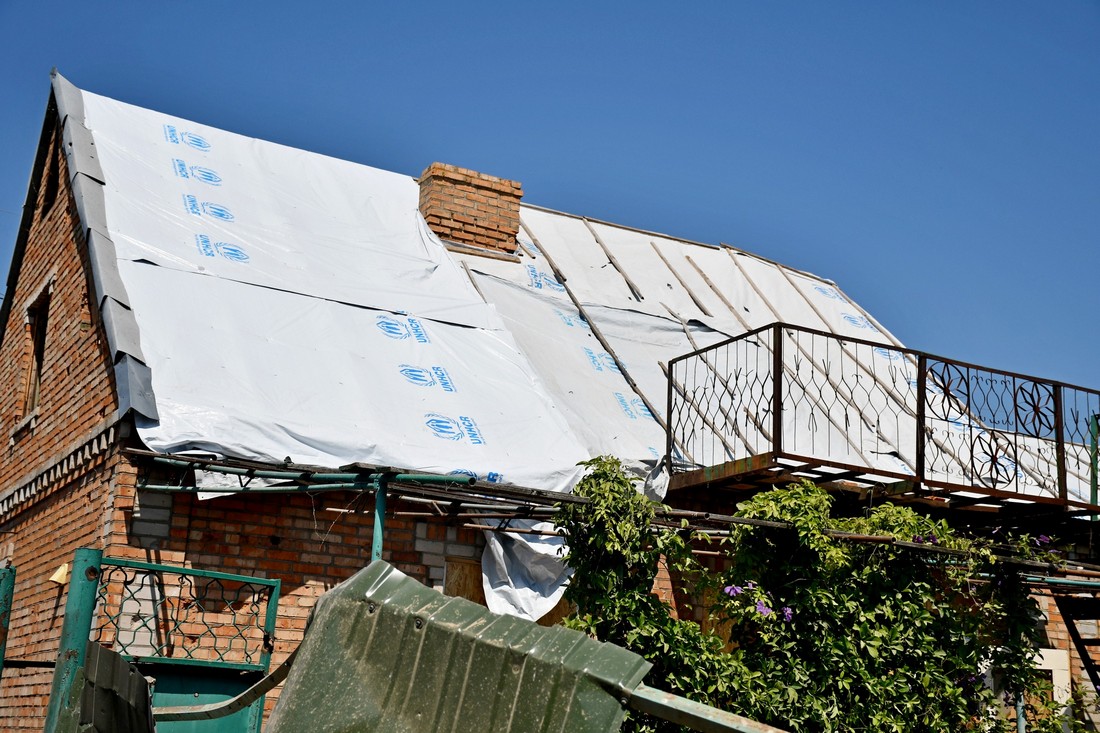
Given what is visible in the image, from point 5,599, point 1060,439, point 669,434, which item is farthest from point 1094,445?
point 5,599

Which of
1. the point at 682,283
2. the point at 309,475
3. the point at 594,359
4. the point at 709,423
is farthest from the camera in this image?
the point at 682,283

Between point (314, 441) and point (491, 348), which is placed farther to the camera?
point (491, 348)

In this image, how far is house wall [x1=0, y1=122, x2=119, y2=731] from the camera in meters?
9.23

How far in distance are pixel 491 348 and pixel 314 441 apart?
101 inches

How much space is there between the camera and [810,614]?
28.5ft

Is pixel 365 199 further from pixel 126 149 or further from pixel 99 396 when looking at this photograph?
pixel 99 396

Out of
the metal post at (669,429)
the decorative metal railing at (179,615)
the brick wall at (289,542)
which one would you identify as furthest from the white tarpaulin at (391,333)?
the decorative metal railing at (179,615)

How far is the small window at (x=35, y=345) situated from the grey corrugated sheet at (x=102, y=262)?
1.74 metres

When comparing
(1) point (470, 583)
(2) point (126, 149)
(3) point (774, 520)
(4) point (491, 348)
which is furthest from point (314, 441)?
(2) point (126, 149)

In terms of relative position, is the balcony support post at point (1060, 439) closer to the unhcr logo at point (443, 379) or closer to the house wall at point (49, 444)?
the unhcr logo at point (443, 379)

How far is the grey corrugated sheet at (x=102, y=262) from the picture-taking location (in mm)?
8617

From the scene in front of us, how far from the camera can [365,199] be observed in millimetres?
13078

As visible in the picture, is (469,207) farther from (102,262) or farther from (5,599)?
(5,599)

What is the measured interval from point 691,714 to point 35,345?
11.5 m
